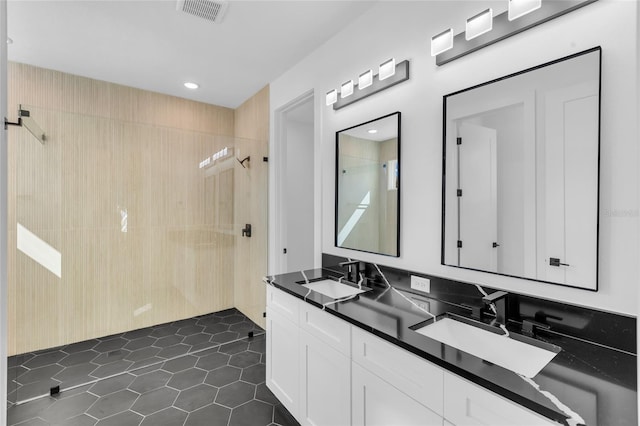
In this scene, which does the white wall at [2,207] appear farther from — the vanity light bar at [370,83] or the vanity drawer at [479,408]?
the vanity light bar at [370,83]

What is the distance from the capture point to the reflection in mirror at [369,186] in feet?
6.13

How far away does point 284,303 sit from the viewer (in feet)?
6.33

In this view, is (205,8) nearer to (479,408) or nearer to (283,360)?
(283,360)

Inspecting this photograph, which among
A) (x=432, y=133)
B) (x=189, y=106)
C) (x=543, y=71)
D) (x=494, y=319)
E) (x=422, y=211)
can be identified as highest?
(x=189, y=106)

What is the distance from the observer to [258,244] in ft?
10.7

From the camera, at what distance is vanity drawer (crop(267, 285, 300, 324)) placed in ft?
5.96

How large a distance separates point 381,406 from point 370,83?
1.77m

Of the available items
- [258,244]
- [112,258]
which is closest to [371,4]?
[258,244]

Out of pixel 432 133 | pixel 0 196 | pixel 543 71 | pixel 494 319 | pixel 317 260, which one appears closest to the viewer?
pixel 0 196

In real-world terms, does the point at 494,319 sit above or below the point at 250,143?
below

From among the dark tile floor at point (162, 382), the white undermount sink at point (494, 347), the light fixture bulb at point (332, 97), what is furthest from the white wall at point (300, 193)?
the white undermount sink at point (494, 347)

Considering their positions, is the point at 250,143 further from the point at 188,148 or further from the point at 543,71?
the point at 543,71

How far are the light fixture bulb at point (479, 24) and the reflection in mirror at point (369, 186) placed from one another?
0.54 metres

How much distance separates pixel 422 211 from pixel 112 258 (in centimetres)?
281
